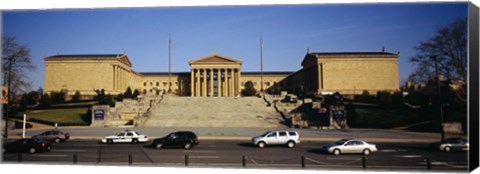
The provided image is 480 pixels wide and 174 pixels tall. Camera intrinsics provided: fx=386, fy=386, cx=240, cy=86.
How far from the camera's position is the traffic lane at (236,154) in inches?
808

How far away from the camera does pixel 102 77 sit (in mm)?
76312

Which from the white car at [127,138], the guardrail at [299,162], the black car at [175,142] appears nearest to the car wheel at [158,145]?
the black car at [175,142]

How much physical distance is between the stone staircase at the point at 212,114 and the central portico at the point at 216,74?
3931cm

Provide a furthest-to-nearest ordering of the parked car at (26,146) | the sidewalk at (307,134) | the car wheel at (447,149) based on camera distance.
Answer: the sidewalk at (307,134) < the parked car at (26,146) < the car wheel at (447,149)

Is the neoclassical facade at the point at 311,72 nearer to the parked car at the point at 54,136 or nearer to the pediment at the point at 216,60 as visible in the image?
the pediment at the point at 216,60

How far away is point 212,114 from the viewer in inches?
1727

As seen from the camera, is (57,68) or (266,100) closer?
(266,100)

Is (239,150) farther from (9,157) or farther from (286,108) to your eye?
(286,108)

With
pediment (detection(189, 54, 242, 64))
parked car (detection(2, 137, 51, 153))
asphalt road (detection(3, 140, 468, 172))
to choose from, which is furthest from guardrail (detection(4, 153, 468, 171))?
pediment (detection(189, 54, 242, 64))

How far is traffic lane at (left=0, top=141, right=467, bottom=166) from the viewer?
20.5m

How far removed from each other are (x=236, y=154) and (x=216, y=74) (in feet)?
242

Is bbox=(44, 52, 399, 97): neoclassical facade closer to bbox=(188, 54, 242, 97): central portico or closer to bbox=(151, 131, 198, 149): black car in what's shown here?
bbox=(188, 54, 242, 97): central portico

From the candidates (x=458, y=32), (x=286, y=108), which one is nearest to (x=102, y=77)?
(x=286, y=108)

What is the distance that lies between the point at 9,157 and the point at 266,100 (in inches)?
1497
